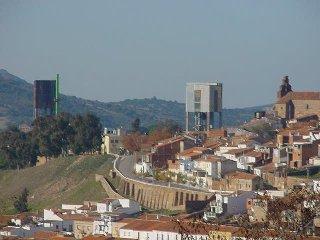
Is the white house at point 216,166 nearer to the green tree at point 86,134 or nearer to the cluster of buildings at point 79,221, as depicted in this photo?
the cluster of buildings at point 79,221

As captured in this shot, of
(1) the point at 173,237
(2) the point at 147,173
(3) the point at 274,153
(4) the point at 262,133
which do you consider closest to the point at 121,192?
(2) the point at 147,173

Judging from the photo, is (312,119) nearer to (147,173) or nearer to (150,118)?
(147,173)

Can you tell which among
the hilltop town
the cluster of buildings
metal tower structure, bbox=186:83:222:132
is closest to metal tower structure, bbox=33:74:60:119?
the hilltop town

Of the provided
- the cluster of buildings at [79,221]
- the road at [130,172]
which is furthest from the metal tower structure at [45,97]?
the cluster of buildings at [79,221]

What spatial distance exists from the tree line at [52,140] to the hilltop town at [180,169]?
59mm

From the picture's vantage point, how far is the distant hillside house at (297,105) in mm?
60875

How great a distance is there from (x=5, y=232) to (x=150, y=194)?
9323mm

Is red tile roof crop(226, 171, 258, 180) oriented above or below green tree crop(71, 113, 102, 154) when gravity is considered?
below

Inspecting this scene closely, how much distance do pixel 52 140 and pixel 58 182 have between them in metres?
5.26

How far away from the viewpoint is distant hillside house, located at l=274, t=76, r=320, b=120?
60.9 meters

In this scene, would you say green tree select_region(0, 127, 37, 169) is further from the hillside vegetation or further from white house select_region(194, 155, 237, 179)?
white house select_region(194, 155, 237, 179)

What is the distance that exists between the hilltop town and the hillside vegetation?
1.40 feet

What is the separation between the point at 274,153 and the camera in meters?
47.2

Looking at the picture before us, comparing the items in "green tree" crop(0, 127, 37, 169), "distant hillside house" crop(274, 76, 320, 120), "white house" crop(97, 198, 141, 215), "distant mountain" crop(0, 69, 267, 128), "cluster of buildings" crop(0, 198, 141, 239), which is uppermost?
"distant mountain" crop(0, 69, 267, 128)
